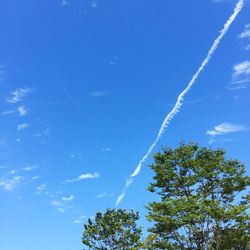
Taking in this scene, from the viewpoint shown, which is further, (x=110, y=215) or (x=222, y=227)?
(x=110, y=215)

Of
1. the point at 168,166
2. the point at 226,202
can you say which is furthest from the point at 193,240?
the point at 168,166

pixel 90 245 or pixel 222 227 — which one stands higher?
pixel 90 245

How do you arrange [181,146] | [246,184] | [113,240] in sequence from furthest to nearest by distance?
[113,240], [181,146], [246,184]

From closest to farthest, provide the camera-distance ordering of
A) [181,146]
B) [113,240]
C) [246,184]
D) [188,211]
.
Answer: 1. [188,211]
2. [246,184]
3. [181,146]
4. [113,240]

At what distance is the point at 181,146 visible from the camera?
81.3 ft

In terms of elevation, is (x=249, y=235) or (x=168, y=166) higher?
(x=168, y=166)

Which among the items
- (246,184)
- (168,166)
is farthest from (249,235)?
(168,166)

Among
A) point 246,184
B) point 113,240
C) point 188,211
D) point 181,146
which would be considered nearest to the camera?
point 188,211

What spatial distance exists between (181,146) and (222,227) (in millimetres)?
5750

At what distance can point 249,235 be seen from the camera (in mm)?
21688

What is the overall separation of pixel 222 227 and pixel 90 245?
45.7 feet

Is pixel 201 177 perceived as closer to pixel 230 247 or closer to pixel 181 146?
pixel 181 146

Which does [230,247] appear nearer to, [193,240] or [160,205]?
[193,240]

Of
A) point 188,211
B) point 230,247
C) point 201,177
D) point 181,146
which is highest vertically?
point 181,146
